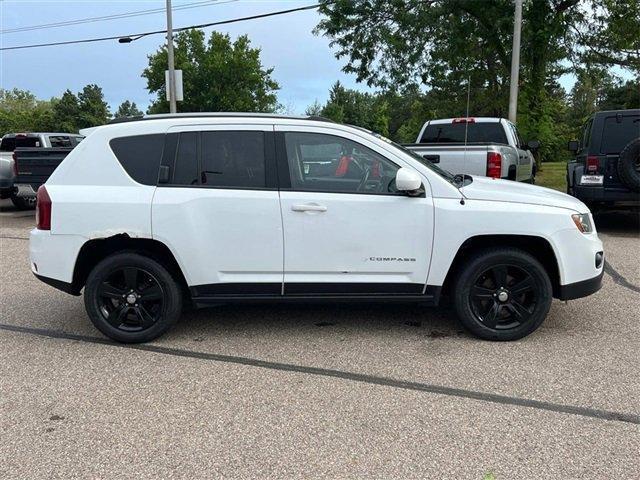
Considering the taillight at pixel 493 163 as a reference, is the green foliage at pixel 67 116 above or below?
above

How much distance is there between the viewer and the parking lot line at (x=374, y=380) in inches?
131

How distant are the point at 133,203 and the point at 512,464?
3238mm

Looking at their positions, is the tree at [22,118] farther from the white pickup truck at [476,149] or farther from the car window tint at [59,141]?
the white pickup truck at [476,149]

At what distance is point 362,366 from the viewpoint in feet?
13.3

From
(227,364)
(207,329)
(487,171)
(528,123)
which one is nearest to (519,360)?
(227,364)

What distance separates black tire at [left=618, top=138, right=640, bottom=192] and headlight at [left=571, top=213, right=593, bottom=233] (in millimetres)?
4566

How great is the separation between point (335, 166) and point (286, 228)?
25.3 inches

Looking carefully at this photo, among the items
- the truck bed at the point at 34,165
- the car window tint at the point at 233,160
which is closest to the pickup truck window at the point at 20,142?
the truck bed at the point at 34,165

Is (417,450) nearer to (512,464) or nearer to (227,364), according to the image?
(512,464)

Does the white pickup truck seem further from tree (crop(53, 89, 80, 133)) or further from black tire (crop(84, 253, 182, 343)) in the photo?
tree (crop(53, 89, 80, 133))

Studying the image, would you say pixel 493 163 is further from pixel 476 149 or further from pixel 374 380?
pixel 374 380

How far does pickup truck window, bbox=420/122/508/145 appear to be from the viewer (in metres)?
10.8

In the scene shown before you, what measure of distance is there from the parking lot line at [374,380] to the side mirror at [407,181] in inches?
55.8

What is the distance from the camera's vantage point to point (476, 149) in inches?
336
